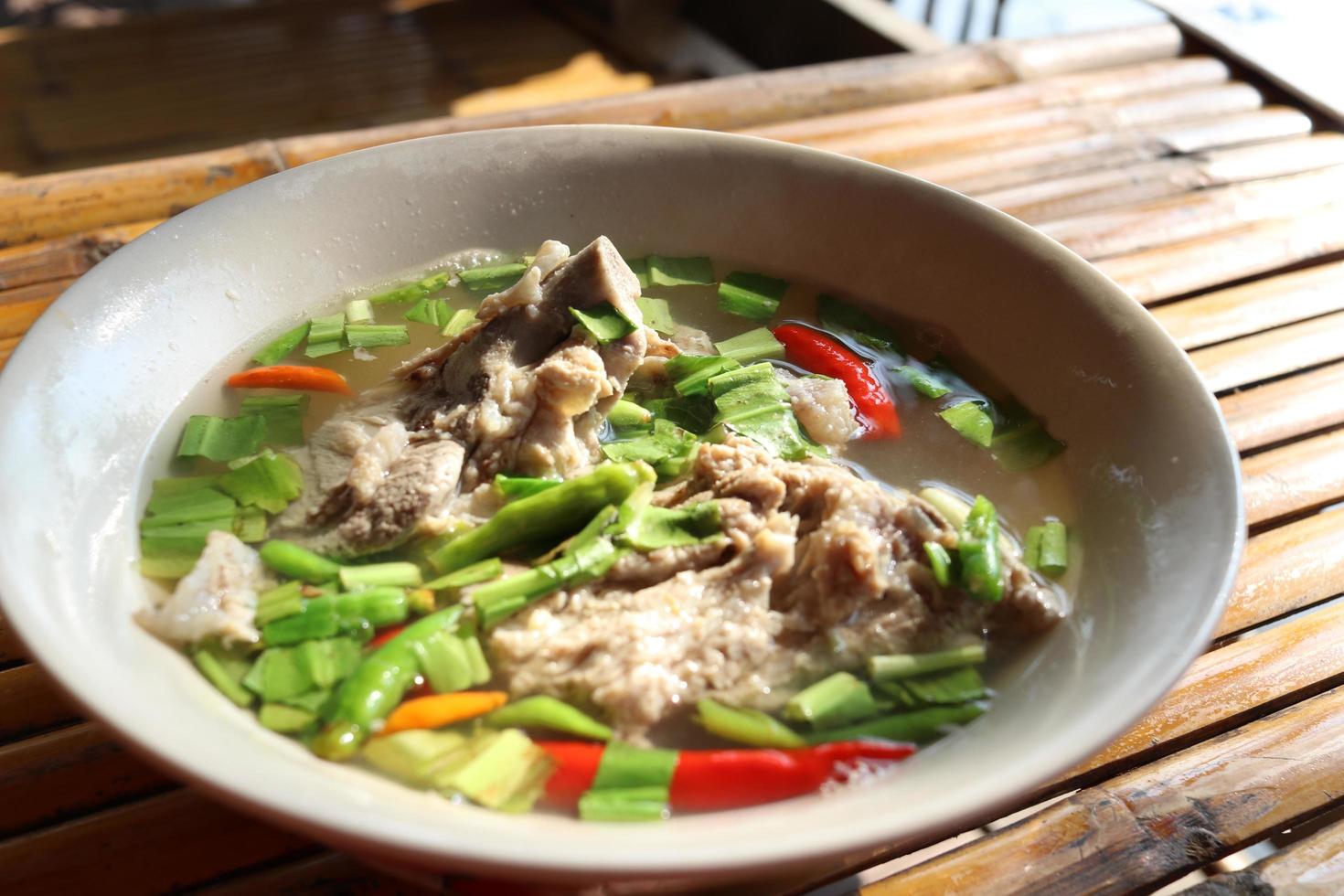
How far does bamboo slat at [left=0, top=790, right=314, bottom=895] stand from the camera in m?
1.48

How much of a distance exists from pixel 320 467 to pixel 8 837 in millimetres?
722

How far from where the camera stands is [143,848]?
1.52 m

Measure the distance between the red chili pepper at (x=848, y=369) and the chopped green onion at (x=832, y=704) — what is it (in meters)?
0.70

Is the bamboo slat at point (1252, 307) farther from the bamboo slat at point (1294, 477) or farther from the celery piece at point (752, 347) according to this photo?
the celery piece at point (752, 347)

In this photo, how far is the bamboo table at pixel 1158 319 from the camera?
153 cm

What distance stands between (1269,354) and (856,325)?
1.11m

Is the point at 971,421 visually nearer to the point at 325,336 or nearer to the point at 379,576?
the point at 379,576

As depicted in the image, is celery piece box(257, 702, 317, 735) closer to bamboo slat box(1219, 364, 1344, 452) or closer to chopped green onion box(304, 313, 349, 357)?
chopped green onion box(304, 313, 349, 357)

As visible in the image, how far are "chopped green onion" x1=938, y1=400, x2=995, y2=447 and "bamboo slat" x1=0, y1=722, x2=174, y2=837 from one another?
1.53m

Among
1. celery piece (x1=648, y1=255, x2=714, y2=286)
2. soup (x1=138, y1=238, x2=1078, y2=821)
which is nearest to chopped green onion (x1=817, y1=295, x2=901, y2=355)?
soup (x1=138, y1=238, x2=1078, y2=821)

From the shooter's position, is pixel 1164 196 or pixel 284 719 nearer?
pixel 284 719

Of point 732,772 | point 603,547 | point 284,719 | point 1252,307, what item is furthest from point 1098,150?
point 284,719

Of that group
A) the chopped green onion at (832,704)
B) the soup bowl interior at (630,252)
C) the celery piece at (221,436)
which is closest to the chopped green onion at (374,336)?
the soup bowl interior at (630,252)

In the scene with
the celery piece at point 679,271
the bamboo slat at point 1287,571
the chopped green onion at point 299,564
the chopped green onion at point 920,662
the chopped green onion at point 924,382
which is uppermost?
the celery piece at point 679,271
